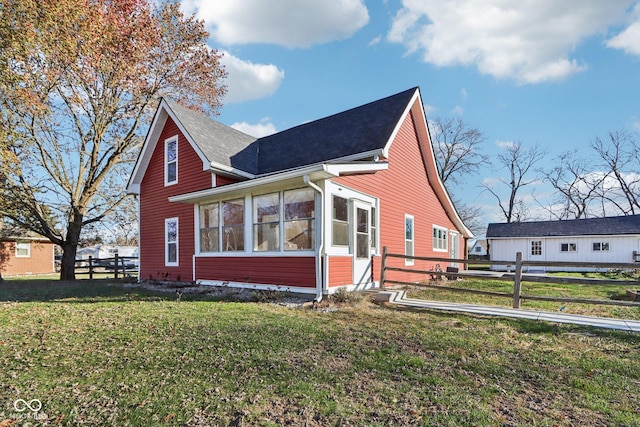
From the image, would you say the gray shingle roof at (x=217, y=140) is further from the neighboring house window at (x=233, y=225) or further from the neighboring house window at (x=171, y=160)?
the neighboring house window at (x=233, y=225)

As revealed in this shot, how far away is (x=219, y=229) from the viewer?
10.8m

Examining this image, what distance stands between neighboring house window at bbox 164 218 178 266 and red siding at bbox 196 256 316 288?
6.57ft

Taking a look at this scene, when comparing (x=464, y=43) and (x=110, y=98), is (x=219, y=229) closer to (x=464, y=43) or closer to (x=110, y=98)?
(x=464, y=43)

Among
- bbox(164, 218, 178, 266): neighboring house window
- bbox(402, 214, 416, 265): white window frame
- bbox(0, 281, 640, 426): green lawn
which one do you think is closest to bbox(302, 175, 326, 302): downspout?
bbox(0, 281, 640, 426): green lawn

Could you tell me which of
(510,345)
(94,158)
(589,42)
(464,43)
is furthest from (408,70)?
(94,158)

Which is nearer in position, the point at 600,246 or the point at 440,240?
the point at 440,240

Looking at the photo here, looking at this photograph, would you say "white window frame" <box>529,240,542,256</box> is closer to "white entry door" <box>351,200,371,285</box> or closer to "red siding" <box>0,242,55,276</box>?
"white entry door" <box>351,200,371,285</box>

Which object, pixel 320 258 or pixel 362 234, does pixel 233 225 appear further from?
pixel 362 234

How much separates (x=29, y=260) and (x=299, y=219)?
2622 centimetres

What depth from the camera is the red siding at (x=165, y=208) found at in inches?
482

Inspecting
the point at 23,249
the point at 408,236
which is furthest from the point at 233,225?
the point at 23,249

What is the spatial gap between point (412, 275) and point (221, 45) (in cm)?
1732

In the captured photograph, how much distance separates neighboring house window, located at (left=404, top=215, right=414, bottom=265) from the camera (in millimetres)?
13031

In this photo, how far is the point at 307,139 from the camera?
43.8 ft
